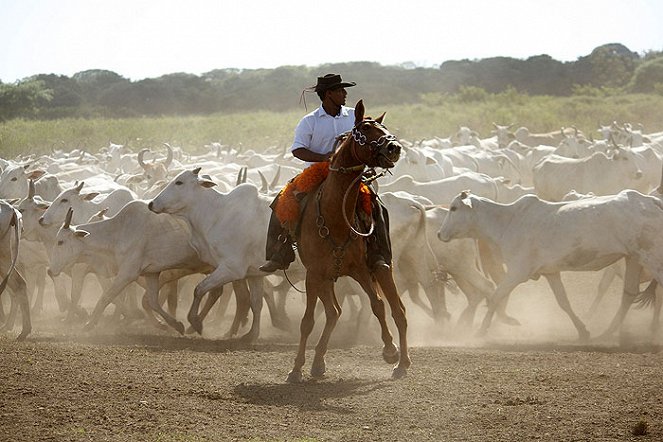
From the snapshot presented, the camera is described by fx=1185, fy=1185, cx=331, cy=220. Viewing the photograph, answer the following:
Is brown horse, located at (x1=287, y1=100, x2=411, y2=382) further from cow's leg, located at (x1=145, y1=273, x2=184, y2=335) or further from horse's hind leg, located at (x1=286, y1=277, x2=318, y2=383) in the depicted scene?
cow's leg, located at (x1=145, y1=273, x2=184, y2=335)

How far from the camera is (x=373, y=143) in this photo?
8422 millimetres

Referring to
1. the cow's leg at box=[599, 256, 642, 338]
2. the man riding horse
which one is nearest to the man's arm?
the man riding horse

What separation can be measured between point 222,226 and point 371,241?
4.00 m

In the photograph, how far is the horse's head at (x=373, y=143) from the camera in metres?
8.31

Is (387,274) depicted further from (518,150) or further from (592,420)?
(518,150)

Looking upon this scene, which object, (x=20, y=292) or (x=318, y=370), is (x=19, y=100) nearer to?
(x=20, y=292)

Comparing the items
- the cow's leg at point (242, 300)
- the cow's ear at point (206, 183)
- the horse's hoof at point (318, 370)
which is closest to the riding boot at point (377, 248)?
the horse's hoof at point (318, 370)

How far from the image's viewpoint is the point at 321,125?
953 cm

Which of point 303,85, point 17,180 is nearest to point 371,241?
point 17,180

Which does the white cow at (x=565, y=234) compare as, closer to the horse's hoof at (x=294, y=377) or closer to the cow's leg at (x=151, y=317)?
the cow's leg at (x=151, y=317)

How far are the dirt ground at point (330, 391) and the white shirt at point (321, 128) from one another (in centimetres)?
189

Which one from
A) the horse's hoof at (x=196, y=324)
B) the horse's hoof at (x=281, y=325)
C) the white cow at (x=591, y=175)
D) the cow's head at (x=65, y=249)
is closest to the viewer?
the horse's hoof at (x=196, y=324)

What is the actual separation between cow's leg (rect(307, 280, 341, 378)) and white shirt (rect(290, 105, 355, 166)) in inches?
45.4

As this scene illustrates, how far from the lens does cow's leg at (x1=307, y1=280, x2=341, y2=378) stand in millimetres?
9250
